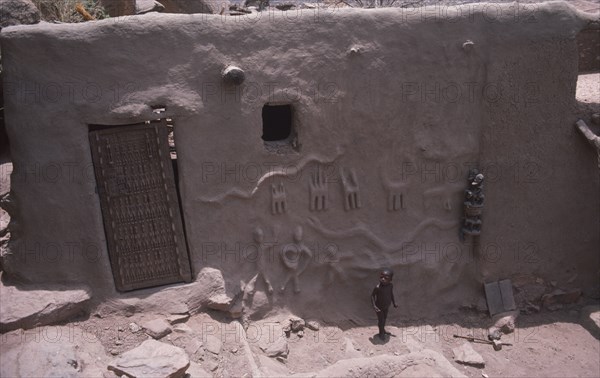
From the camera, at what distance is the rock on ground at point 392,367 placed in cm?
589

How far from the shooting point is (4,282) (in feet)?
19.9

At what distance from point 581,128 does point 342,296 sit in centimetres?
364

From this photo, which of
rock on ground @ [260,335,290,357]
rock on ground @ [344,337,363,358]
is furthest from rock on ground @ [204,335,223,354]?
rock on ground @ [344,337,363,358]

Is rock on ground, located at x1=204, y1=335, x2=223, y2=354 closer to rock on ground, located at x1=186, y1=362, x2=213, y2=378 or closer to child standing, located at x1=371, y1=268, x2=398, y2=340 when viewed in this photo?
rock on ground, located at x1=186, y1=362, x2=213, y2=378

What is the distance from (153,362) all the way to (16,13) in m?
4.64

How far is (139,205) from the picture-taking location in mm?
6250

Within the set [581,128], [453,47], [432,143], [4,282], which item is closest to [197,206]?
[4,282]

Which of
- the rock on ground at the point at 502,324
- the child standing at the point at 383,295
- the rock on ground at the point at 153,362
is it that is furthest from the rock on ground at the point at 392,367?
the rock on ground at the point at 502,324

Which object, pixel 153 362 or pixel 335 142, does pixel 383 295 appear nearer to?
pixel 335 142

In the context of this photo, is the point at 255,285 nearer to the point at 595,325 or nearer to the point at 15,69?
the point at 15,69

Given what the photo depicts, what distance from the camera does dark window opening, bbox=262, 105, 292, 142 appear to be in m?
7.50

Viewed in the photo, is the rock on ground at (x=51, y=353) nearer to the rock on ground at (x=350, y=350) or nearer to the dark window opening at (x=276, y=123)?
the rock on ground at (x=350, y=350)

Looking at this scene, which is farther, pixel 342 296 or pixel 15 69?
pixel 342 296

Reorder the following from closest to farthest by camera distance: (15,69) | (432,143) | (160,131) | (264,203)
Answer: (15,69) → (160,131) → (264,203) → (432,143)
